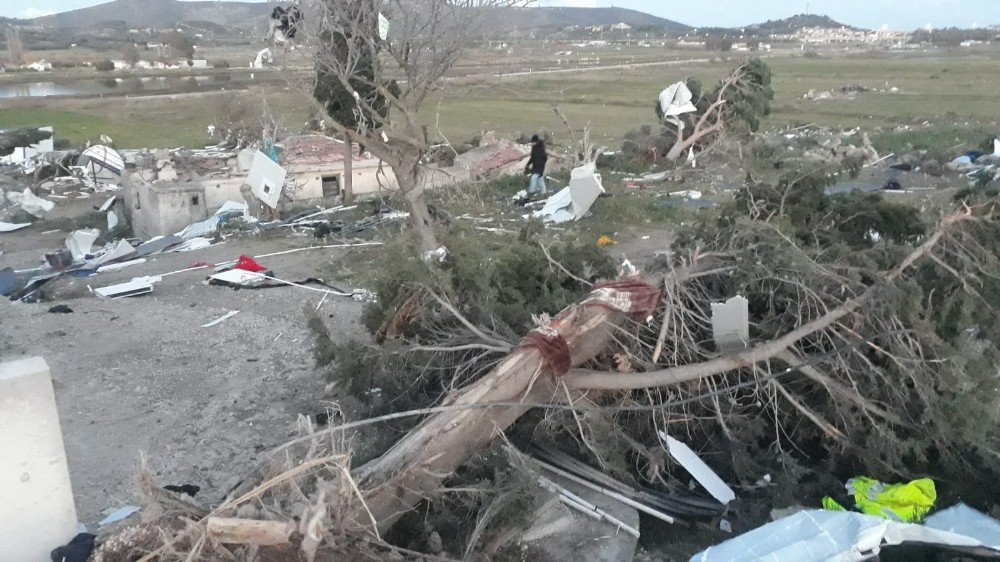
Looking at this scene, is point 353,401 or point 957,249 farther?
point 353,401

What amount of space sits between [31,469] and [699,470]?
368 centimetres

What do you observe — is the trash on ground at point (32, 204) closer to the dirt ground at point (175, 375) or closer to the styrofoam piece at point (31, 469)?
the dirt ground at point (175, 375)

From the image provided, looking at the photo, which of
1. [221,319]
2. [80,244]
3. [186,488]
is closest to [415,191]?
[221,319]

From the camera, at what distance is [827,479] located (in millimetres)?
5008

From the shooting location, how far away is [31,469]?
353 cm

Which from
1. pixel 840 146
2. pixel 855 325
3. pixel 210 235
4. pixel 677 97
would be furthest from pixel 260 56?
pixel 840 146

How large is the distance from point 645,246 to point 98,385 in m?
7.82

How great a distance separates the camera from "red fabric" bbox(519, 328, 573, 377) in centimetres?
479

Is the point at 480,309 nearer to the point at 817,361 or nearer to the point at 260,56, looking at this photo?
the point at 817,361

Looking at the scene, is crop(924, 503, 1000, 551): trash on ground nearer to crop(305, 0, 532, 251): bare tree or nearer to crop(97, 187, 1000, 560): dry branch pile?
crop(97, 187, 1000, 560): dry branch pile

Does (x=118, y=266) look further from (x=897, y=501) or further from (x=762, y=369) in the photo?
(x=897, y=501)

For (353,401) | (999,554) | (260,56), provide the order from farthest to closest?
(260,56), (353,401), (999,554)

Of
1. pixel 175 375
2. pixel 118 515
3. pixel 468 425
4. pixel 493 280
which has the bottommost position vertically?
pixel 175 375

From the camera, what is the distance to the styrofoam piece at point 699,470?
200 inches
